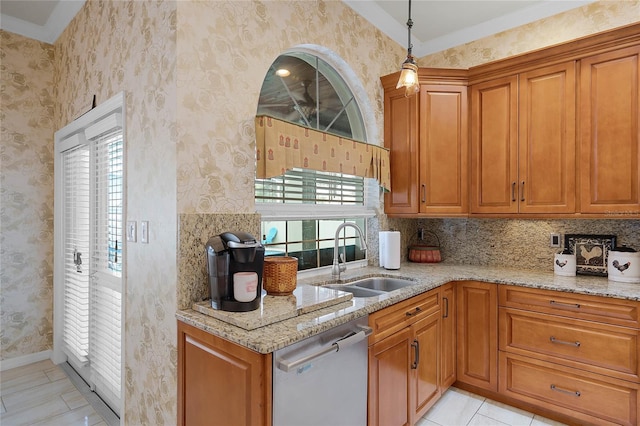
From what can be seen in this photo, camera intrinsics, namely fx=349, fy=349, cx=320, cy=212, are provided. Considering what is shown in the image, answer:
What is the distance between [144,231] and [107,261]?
0.87 meters

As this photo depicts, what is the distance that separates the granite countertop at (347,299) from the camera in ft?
4.37

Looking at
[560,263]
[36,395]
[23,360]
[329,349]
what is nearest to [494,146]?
[560,263]

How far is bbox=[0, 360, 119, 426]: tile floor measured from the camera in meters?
2.29

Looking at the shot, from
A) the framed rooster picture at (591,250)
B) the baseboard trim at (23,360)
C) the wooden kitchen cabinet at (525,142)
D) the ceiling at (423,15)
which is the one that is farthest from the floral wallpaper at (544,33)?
the baseboard trim at (23,360)

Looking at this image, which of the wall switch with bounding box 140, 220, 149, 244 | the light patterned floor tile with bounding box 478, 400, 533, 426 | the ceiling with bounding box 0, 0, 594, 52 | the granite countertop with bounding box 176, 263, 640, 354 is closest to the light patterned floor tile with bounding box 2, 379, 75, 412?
the wall switch with bounding box 140, 220, 149, 244

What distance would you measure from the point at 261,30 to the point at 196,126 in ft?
2.44

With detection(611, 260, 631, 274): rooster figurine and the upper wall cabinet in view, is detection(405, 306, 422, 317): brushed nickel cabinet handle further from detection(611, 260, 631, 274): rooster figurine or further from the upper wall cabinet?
detection(611, 260, 631, 274): rooster figurine

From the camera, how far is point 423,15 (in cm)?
289

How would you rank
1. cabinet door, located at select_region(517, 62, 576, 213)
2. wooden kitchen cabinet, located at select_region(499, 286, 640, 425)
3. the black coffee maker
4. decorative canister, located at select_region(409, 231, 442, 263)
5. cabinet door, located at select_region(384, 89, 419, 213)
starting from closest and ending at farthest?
the black coffee maker
wooden kitchen cabinet, located at select_region(499, 286, 640, 425)
cabinet door, located at select_region(517, 62, 576, 213)
cabinet door, located at select_region(384, 89, 419, 213)
decorative canister, located at select_region(409, 231, 442, 263)

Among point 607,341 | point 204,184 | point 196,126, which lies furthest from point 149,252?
point 607,341

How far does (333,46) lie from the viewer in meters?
2.50

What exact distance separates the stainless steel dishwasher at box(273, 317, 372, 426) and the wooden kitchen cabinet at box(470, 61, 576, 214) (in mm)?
1698

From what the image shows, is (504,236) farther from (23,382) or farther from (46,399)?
(23,382)

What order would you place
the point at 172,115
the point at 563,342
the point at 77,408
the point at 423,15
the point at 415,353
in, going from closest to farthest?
1. the point at 172,115
2. the point at 415,353
3. the point at 563,342
4. the point at 77,408
5. the point at 423,15
